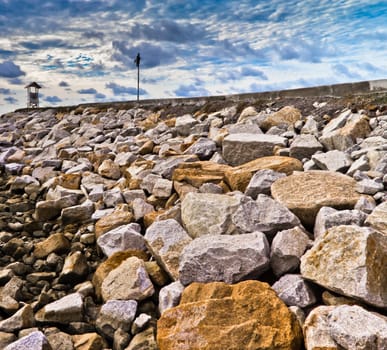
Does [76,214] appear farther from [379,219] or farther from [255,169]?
[379,219]

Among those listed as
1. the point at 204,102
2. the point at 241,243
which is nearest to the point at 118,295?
the point at 241,243

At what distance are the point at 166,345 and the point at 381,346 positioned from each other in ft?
3.92

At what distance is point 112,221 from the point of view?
14.6ft

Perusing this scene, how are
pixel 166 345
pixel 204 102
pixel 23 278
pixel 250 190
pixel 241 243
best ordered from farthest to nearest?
pixel 204 102, pixel 250 190, pixel 23 278, pixel 241 243, pixel 166 345

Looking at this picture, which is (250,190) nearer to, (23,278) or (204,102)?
(23,278)

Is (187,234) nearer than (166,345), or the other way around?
(166,345)

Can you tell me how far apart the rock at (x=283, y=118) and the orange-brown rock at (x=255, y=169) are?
6.01 ft

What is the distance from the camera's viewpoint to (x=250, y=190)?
13.3 ft

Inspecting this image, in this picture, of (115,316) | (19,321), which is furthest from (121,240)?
(19,321)

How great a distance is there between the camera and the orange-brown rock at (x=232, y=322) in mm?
2293

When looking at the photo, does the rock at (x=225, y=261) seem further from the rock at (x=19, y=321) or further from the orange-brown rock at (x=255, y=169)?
the orange-brown rock at (x=255, y=169)

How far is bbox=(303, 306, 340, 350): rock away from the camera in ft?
7.07

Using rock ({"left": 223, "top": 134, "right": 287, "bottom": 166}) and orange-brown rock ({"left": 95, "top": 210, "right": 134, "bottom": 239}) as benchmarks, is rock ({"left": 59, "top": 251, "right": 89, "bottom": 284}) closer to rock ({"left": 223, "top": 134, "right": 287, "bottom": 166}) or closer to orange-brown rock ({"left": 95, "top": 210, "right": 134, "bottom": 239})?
orange-brown rock ({"left": 95, "top": 210, "right": 134, "bottom": 239})

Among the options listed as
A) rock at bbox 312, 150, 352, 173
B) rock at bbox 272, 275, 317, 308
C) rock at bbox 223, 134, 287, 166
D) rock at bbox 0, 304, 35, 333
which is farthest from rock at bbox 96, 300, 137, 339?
rock at bbox 223, 134, 287, 166
